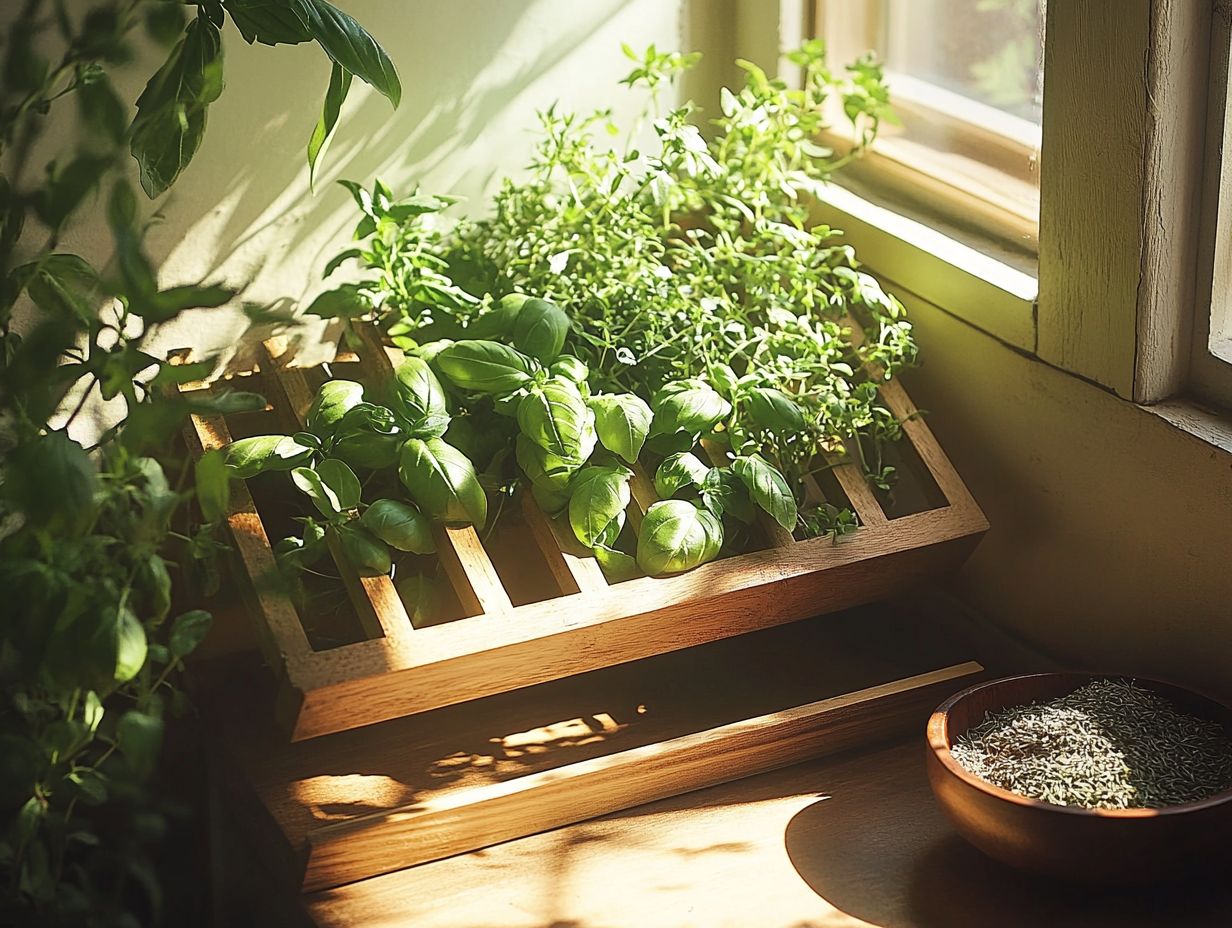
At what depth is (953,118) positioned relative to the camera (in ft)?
4.95

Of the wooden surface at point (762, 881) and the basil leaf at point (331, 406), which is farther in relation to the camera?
the basil leaf at point (331, 406)

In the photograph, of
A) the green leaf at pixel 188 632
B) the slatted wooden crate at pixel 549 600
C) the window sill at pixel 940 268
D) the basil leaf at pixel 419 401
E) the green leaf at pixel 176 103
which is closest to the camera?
the green leaf at pixel 188 632

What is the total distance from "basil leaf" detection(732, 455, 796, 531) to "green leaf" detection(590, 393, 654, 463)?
0.34 feet

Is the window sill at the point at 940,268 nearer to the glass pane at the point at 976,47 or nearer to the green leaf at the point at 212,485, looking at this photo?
the glass pane at the point at 976,47

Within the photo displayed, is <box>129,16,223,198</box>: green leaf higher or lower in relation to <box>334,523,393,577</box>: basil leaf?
higher

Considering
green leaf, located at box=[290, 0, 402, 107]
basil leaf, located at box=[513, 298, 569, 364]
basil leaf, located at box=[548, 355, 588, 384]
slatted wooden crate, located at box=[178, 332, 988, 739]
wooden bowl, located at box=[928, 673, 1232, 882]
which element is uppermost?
green leaf, located at box=[290, 0, 402, 107]

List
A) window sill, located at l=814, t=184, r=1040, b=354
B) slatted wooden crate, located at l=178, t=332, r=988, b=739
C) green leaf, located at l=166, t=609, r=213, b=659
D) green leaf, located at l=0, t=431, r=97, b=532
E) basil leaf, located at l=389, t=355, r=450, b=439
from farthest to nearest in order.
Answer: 1. window sill, located at l=814, t=184, r=1040, b=354
2. basil leaf, located at l=389, t=355, r=450, b=439
3. slatted wooden crate, located at l=178, t=332, r=988, b=739
4. green leaf, located at l=166, t=609, r=213, b=659
5. green leaf, located at l=0, t=431, r=97, b=532

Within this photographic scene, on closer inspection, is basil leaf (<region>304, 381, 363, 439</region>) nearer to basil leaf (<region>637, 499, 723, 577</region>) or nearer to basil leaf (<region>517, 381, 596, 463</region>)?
basil leaf (<region>517, 381, 596, 463</region>)

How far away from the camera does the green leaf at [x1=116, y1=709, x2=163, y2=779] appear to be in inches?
30.6

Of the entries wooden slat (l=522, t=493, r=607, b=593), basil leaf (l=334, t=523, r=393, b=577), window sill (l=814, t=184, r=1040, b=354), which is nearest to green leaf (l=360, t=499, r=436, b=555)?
basil leaf (l=334, t=523, r=393, b=577)

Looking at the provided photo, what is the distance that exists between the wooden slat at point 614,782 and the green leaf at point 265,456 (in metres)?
0.32

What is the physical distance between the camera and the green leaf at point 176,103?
978mm

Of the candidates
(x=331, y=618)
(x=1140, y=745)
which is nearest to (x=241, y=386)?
(x=331, y=618)

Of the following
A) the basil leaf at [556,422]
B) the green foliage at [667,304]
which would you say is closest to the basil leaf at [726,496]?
the green foliage at [667,304]
